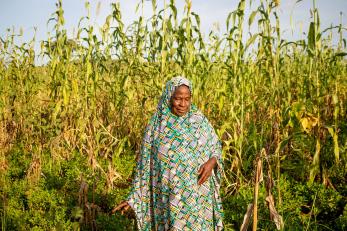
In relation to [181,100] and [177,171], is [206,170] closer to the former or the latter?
[177,171]

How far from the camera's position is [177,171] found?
2.47 m

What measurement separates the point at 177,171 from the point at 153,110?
2023 mm

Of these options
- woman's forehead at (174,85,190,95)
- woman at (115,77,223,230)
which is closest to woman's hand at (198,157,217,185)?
woman at (115,77,223,230)

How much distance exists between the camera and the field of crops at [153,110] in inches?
125

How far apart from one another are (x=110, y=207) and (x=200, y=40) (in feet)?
6.83

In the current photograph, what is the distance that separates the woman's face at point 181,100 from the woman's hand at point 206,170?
40cm

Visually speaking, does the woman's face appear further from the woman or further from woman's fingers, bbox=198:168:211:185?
woman's fingers, bbox=198:168:211:185

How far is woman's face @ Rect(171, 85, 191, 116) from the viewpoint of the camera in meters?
2.47

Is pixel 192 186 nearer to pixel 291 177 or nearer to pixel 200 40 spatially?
pixel 291 177

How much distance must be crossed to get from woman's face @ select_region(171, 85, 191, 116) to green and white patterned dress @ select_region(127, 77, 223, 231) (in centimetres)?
4

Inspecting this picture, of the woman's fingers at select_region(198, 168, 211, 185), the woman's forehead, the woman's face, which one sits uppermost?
the woman's forehead

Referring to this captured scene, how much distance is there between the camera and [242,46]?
137 inches

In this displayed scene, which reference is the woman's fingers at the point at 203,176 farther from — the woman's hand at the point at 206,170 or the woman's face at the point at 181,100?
the woman's face at the point at 181,100

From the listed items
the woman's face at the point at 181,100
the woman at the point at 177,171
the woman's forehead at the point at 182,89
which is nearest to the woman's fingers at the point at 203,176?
the woman at the point at 177,171
